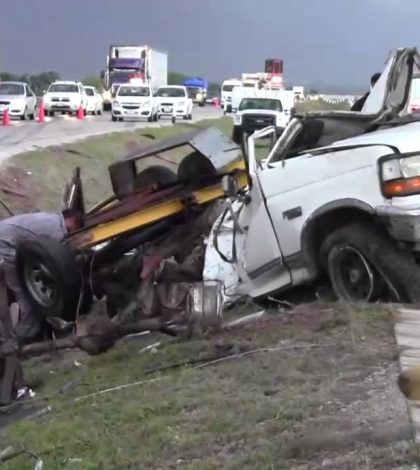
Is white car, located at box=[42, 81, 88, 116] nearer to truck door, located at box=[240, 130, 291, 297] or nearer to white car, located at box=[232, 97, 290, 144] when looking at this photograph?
white car, located at box=[232, 97, 290, 144]

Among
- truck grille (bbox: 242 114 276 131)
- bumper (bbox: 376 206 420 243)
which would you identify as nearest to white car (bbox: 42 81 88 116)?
truck grille (bbox: 242 114 276 131)

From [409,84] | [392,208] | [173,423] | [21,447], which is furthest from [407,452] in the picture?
[409,84]

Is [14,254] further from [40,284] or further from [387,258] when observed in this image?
[387,258]

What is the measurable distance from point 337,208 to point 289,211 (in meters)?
0.55

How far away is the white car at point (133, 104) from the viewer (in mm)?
47188

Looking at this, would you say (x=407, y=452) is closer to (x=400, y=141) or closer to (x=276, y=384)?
(x=276, y=384)

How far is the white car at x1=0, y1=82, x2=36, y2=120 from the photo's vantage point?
1747 inches

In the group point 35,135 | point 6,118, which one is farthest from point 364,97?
point 6,118

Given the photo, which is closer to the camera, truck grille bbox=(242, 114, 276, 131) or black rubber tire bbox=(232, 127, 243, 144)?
black rubber tire bbox=(232, 127, 243, 144)

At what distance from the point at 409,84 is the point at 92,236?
3184 mm

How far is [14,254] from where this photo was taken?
9750 mm

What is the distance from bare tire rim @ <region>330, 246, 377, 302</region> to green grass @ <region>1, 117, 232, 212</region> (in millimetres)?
8588

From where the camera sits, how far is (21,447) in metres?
5.32

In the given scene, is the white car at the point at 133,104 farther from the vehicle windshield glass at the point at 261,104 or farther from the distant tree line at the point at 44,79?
the distant tree line at the point at 44,79
